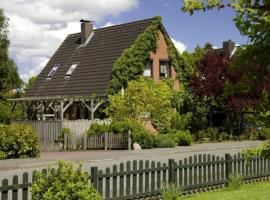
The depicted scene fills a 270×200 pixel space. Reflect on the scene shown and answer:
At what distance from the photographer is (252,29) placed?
4535 mm

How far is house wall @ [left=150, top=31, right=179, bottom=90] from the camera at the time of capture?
1479 inches

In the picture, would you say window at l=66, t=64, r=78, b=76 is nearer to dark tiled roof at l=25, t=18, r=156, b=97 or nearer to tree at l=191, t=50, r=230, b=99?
dark tiled roof at l=25, t=18, r=156, b=97

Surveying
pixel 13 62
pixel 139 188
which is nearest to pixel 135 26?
pixel 13 62

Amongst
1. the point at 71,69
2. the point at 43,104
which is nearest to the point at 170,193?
the point at 43,104

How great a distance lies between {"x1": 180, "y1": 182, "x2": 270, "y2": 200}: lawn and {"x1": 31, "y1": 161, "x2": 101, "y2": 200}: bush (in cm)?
Result: 384

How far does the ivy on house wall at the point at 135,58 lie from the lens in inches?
1359

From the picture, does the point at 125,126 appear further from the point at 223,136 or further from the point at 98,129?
the point at 223,136

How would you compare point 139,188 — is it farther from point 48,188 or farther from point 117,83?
point 117,83

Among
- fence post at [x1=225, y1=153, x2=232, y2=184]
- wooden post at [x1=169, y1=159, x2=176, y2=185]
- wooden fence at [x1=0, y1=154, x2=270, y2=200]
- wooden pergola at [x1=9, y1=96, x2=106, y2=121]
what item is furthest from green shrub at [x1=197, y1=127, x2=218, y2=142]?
wooden post at [x1=169, y1=159, x2=176, y2=185]

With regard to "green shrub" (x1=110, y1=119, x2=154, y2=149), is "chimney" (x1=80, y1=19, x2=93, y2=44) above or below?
above

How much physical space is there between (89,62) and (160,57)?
5.36m

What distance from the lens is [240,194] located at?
11.3 meters

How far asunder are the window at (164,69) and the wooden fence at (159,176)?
80.3 ft

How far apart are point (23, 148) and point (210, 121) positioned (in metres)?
21.3
